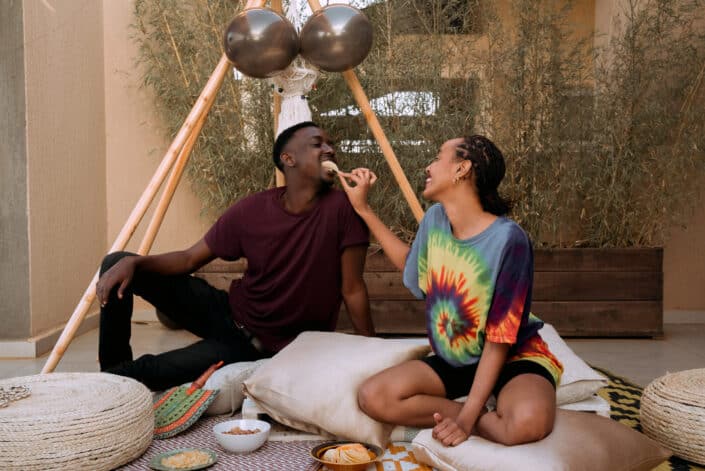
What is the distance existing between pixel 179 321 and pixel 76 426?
98cm

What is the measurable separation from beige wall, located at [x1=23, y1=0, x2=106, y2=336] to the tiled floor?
340 millimetres

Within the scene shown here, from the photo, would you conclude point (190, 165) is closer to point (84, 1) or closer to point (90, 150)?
point (90, 150)

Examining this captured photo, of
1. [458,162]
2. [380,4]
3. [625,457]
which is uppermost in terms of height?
[380,4]

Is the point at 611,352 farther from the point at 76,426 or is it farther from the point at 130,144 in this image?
the point at 130,144

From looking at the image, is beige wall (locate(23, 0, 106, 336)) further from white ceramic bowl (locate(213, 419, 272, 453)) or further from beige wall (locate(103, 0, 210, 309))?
white ceramic bowl (locate(213, 419, 272, 453))

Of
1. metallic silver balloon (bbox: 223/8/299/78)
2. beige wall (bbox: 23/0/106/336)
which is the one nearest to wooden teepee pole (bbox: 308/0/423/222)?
metallic silver balloon (bbox: 223/8/299/78)

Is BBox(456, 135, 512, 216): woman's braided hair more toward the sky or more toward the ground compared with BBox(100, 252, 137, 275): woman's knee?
more toward the sky

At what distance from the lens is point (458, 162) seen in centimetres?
213

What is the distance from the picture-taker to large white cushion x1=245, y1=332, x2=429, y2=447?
2160mm

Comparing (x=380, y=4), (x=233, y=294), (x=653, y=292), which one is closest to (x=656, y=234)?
(x=653, y=292)

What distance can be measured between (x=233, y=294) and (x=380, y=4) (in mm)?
2529

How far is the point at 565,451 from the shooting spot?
182cm

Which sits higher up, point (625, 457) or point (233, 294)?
point (233, 294)

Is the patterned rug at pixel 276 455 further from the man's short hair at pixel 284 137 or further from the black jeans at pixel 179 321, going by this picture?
the man's short hair at pixel 284 137
